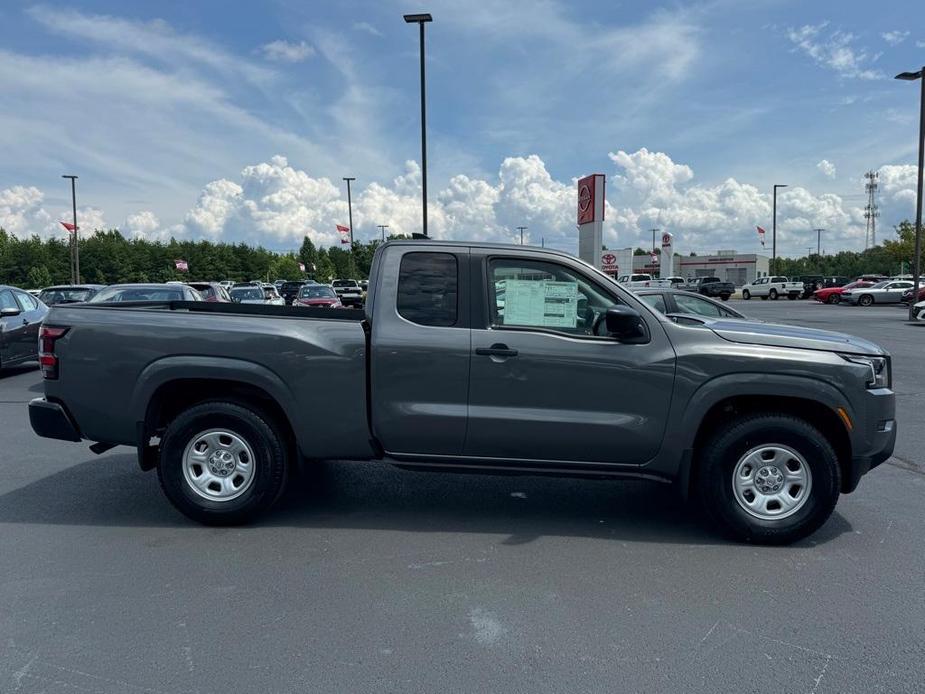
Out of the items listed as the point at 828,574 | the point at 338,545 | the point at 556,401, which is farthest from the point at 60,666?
the point at 828,574

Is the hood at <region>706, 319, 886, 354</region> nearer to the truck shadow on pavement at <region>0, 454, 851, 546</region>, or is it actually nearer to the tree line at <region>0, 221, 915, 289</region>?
the truck shadow on pavement at <region>0, 454, 851, 546</region>

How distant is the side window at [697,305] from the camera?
1028 cm

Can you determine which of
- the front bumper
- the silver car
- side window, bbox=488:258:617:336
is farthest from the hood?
the silver car

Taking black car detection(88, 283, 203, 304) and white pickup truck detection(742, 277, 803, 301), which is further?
white pickup truck detection(742, 277, 803, 301)

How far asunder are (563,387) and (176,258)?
88930mm

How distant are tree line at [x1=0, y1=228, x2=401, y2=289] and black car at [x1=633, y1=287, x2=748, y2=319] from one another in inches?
2416

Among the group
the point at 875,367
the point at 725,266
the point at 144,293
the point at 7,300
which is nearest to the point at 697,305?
the point at 875,367

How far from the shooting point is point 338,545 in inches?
178

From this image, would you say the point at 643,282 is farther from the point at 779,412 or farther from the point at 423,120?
the point at 779,412

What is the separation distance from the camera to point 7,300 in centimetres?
1203

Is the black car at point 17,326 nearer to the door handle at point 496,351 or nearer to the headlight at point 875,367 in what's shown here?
the door handle at point 496,351

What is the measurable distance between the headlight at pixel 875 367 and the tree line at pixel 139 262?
6700cm

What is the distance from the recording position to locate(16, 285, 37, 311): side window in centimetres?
1234

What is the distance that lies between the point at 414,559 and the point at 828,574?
2417 mm
